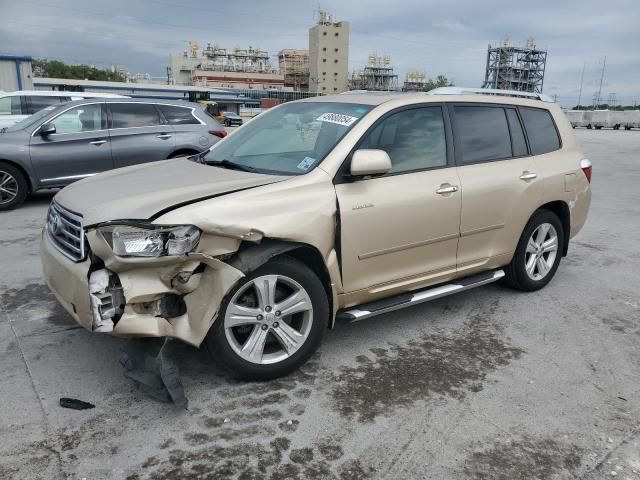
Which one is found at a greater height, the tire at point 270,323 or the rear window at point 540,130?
the rear window at point 540,130

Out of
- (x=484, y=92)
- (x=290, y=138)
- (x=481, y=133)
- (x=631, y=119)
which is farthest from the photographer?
(x=631, y=119)

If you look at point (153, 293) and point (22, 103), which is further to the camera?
point (22, 103)

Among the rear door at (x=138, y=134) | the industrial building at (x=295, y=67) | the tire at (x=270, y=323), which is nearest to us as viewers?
the tire at (x=270, y=323)

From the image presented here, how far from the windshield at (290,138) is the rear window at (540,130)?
1.82m

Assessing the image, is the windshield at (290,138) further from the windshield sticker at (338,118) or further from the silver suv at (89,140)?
the silver suv at (89,140)

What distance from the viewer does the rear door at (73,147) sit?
810cm

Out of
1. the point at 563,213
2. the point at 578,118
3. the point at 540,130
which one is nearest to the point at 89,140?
the point at 540,130

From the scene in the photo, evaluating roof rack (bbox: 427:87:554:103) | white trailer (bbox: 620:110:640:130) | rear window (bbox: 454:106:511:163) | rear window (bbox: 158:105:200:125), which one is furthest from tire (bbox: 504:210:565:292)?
white trailer (bbox: 620:110:640:130)

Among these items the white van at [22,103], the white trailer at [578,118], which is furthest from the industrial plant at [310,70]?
the white van at [22,103]

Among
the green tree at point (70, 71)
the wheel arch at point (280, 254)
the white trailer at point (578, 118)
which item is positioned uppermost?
the green tree at point (70, 71)

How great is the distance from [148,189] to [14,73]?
2344cm

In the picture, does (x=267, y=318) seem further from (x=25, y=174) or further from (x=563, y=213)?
(x=25, y=174)

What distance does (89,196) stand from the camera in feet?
10.9

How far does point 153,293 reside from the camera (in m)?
2.85
